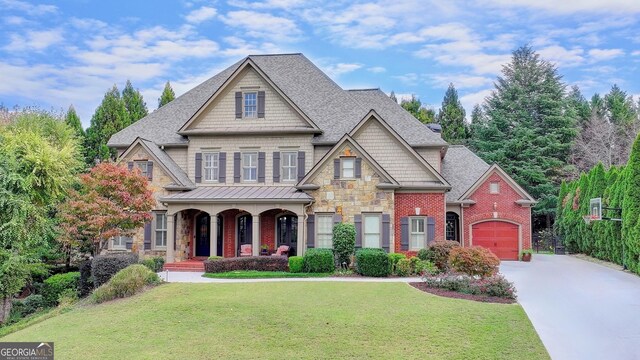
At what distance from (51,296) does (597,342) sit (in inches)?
714

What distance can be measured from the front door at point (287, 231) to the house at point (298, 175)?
0.18 ft

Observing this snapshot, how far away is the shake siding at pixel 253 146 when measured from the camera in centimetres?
2456

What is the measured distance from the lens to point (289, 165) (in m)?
24.7

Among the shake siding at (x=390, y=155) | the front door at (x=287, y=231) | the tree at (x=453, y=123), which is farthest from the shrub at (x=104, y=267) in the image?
the tree at (x=453, y=123)

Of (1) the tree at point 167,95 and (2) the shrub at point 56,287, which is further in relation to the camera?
(1) the tree at point 167,95

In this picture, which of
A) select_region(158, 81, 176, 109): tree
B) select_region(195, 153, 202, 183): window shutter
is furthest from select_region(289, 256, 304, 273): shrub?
select_region(158, 81, 176, 109): tree

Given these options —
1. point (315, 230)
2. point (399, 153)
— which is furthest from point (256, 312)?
point (399, 153)

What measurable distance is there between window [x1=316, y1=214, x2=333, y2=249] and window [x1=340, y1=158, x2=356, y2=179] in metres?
2.00

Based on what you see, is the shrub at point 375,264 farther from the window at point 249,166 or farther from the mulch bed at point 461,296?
the window at point 249,166

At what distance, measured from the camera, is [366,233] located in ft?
73.0

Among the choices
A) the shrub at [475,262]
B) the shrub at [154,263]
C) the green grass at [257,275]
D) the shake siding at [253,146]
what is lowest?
the green grass at [257,275]

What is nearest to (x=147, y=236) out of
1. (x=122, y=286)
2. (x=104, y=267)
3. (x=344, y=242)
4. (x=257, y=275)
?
(x=104, y=267)

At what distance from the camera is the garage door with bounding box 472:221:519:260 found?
86.7 ft

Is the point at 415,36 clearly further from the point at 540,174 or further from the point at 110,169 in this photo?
the point at 540,174
